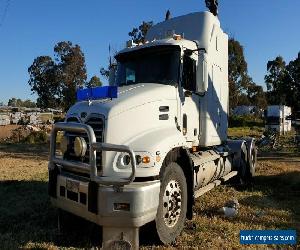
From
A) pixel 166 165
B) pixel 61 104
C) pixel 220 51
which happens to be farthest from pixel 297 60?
pixel 166 165

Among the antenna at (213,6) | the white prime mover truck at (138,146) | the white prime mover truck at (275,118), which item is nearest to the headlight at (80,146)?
the white prime mover truck at (138,146)

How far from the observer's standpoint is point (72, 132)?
603cm

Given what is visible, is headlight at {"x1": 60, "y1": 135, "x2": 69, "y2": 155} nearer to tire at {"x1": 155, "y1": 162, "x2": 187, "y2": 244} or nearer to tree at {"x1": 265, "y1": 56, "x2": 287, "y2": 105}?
tire at {"x1": 155, "y1": 162, "x2": 187, "y2": 244}

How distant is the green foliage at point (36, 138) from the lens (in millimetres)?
27489

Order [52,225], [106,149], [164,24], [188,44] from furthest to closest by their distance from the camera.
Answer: [164,24] → [188,44] → [52,225] → [106,149]

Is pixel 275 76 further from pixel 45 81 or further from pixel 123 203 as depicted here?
pixel 123 203

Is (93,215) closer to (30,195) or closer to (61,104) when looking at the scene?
(30,195)

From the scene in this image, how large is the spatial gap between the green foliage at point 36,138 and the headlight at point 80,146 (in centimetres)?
2241

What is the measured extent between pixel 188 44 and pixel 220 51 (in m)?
2.53

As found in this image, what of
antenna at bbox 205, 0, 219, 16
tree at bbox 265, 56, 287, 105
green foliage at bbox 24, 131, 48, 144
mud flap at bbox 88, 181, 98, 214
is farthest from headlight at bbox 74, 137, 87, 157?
tree at bbox 265, 56, 287, 105

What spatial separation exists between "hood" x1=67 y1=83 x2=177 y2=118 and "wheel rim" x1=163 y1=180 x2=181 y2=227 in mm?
1376

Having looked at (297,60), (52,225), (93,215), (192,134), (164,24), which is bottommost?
(52,225)

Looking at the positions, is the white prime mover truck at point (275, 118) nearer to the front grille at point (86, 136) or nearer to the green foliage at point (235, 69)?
the green foliage at point (235, 69)

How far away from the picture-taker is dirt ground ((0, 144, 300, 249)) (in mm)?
6082
